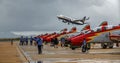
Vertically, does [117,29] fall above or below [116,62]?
above

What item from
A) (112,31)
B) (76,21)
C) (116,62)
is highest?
(76,21)

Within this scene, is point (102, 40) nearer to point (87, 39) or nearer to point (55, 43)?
point (87, 39)

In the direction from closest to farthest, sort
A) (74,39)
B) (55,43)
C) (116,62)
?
(116,62) < (74,39) < (55,43)

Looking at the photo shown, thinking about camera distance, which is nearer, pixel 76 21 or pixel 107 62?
pixel 107 62

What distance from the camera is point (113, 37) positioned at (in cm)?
3753

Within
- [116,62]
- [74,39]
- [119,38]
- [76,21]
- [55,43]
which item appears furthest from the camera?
[76,21]

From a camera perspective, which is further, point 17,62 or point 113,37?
point 113,37

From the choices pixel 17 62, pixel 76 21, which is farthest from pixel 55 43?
pixel 76 21

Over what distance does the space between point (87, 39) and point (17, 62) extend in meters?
14.9

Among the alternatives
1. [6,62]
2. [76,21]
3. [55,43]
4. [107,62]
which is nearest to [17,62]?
[6,62]

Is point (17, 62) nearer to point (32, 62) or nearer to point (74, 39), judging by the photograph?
point (32, 62)

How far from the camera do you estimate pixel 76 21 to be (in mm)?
148375

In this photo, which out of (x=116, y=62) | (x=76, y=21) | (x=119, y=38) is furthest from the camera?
(x=76, y=21)

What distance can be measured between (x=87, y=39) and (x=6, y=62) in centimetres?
1540
